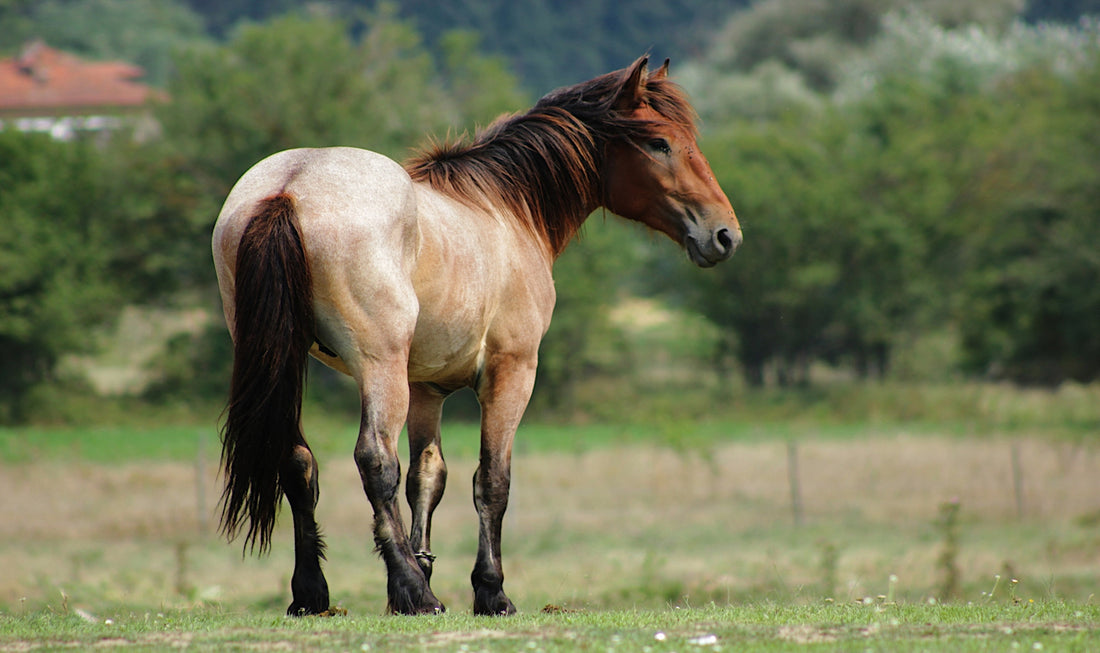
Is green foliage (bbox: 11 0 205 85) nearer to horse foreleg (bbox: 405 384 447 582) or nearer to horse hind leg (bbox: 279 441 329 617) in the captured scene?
horse foreleg (bbox: 405 384 447 582)

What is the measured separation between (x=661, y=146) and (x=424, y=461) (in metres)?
2.26

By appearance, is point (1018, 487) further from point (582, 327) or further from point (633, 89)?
point (582, 327)

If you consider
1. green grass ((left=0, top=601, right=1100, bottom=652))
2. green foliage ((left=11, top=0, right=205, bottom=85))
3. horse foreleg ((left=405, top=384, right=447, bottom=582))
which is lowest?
green grass ((left=0, top=601, right=1100, bottom=652))

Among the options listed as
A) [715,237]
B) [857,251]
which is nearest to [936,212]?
[857,251]

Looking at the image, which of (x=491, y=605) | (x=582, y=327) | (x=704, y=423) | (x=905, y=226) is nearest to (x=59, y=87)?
(x=582, y=327)

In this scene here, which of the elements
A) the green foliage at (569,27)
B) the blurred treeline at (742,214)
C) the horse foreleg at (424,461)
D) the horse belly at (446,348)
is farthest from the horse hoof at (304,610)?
the green foliage at (569,27)

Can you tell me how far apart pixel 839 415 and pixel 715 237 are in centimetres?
2981

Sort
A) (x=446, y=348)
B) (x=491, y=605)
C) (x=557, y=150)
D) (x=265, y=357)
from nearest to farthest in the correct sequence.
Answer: (x=265, y=357) < (x=446, y=348) < (x=491, y=605) < (x=557, y=150)

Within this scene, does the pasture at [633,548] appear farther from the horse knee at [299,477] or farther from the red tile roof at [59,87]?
the red tile roof at [59,87]

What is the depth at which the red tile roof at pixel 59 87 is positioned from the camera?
62062mm

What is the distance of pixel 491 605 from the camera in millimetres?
5734

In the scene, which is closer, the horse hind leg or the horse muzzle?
the horse hind leg

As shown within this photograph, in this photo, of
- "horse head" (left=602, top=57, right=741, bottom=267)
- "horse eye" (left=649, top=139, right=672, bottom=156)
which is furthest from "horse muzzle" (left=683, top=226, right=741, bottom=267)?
"horse eye" (left=649, top=139, right=672, bottom=156)

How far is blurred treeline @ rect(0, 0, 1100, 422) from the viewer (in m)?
31.9
